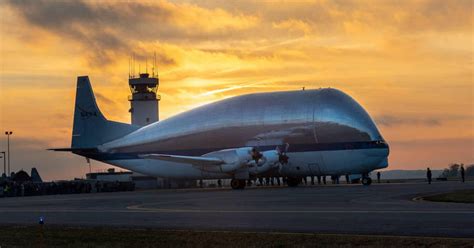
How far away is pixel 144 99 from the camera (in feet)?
372

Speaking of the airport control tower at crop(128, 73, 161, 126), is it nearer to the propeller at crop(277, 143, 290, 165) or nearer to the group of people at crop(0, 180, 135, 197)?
the group of people at crop(0, 180, 135, 197)

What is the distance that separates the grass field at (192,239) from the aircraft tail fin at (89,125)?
6233cm

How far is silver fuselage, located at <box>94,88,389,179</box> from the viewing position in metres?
69.4

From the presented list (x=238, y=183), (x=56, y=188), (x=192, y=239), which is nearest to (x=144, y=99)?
(x=56, y=188)

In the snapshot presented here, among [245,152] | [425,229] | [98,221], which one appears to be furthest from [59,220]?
[245,152]

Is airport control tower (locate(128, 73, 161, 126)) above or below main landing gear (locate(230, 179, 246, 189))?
above

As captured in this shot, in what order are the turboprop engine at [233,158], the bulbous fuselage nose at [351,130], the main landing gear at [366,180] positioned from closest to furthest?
1. the main landing gear at [366,180]
2. the turboprop engine at [233,158]
3. the bulbous fuselage nose at [351,130]

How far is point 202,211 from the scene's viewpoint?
30672mm

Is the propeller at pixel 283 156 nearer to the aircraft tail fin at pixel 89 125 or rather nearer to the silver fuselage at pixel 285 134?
the silver fuselage at pixel 285 134

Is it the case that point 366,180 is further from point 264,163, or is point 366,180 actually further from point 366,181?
point 264,163

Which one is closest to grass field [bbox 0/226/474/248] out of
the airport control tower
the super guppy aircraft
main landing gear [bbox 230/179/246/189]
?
main landing gear [bbox 230/179/246/189]

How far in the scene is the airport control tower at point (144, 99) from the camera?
369 ft

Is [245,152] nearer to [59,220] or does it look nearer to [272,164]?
[272,164]

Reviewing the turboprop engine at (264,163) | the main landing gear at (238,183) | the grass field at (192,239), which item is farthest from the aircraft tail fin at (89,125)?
the grass field at (192,239)
